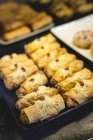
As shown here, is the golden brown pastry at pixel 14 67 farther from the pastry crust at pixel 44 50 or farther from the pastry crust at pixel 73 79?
the pastry crust at pixel 73 79

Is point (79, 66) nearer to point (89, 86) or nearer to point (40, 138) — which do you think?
point (89, 86)

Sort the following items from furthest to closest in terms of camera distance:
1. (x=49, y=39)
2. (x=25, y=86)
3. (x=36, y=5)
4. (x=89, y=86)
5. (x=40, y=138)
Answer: (x=36, y=5) < (x=49, y=39) < (x=25, y=86) < (x=89, y=86) < (x=40, y=138)

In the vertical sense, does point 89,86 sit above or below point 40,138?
above

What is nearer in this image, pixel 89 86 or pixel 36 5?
pixel 89 86

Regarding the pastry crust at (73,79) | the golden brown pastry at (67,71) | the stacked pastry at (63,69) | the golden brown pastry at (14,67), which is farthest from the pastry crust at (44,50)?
the pastry crust at (73,79)

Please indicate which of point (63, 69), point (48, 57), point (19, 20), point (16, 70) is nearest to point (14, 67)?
point (16, 70)

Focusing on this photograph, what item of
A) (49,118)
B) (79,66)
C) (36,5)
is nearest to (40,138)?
(49,118)
